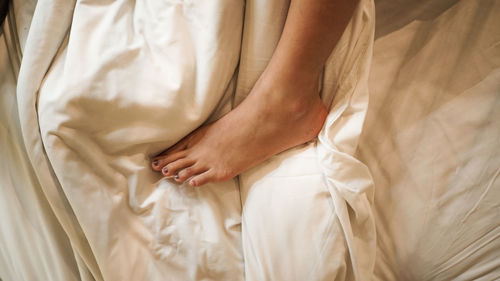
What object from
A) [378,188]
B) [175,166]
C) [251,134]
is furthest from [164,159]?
[378,188]

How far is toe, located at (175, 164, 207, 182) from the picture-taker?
25.3 inches

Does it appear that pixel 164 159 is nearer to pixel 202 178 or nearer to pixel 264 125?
pixel 202 178

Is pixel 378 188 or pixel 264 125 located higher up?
pixel 264 125

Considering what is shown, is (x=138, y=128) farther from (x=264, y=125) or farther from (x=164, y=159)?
(x=264, y=125)

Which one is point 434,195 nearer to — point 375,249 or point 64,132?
point 375,249

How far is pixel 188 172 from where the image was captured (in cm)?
65

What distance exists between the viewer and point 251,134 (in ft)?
2.19

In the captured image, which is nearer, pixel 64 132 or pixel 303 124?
pixel 64 132

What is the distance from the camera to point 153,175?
646mm

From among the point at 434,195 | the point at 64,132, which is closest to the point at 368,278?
the point at 434,195

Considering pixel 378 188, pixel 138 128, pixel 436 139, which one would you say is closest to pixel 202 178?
pixel 138 128

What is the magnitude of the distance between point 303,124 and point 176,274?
318 mm

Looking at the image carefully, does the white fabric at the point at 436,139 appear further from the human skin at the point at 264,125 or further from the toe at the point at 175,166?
the toe at the point at 175,166

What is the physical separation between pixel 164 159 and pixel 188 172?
5 cm
